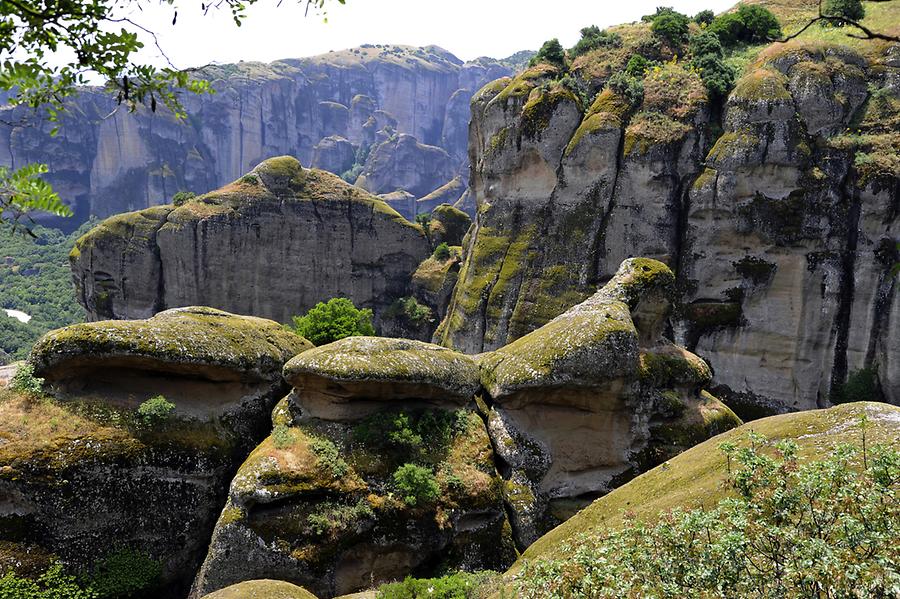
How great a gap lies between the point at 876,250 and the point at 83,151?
139m

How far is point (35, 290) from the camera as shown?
3248 inches

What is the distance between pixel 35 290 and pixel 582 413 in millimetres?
91324

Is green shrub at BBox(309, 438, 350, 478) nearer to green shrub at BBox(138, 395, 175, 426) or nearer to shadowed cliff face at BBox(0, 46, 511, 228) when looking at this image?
green shrub at BBox(138, 395, 175, 426)

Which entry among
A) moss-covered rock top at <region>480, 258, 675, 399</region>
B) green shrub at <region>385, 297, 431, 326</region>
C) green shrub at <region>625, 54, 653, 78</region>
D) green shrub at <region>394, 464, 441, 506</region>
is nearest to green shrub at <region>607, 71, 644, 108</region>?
green shrub at <region>625, 54, 653, 78</region>

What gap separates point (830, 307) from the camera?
94.7 feet

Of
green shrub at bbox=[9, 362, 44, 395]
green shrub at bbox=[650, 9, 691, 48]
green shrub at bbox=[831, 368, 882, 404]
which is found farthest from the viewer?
green shrub at bbox=[650, 9, 691, 48]

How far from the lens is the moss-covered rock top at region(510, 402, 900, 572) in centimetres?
991

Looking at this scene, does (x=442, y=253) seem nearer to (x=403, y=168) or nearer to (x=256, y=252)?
(x=256, y=252)

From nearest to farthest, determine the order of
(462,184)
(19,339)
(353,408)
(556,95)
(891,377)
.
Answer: (353,408) < (891,377) < (556,95) < (19,339) < (462,184)

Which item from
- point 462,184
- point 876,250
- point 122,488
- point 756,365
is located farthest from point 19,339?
point 462,184

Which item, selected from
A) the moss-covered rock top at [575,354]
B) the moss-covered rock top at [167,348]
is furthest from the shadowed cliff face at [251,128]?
the moss-covered rock top at [575,354]

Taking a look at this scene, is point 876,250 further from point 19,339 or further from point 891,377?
point 19,339

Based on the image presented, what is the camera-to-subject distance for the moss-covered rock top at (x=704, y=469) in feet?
32.5

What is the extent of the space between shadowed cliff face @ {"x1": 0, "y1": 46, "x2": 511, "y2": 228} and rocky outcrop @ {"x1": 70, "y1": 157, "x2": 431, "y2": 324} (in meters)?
36.6
